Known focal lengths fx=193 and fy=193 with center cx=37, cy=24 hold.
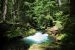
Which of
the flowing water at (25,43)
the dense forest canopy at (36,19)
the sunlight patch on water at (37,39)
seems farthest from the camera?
the dense forest canopy at (36,19)

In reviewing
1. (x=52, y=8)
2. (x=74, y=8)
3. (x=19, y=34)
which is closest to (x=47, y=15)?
(x=52, y=8)

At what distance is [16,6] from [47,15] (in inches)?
462

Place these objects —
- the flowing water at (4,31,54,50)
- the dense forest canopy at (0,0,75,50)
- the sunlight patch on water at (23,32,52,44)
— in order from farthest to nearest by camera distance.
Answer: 1. the dense forest canopy at (0,0,75,50)
2. the sunlight patch on water at (23,32,52,44)
3. the flowing water at (4,31,54,50)

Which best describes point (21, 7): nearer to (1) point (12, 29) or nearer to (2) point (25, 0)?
(2) point (25, 0)

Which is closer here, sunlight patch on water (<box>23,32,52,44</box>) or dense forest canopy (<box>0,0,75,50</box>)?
sunlight patch on water (<box>23,32,52,44</box>)

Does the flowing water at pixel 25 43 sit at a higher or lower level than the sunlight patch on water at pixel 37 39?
higher

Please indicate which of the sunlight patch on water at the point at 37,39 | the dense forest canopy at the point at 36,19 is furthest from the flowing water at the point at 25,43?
the dense forest canopy at the point at 36,19

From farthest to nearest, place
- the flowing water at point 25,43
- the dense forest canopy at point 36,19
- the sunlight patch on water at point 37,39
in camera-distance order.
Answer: the dense forest canopy at point 36,19, the sunlight patch on water at point 37,39, the flowing water at point 25,43

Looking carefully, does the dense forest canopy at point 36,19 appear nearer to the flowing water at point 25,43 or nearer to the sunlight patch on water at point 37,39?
the sunlight patch on water at point 37,39

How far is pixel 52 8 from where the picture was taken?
947 inches

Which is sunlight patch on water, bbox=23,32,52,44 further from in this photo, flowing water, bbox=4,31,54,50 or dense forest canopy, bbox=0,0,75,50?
dense forest canopy, bbox=0,0,75,50

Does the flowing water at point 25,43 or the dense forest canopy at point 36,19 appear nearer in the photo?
the flowing water at point 25,43

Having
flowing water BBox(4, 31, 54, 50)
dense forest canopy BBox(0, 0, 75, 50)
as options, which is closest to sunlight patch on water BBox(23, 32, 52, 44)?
flowing water BBox(4, 31, 54, 50)

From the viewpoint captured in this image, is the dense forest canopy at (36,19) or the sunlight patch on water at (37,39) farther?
the dense forest canopy at (36,19)
